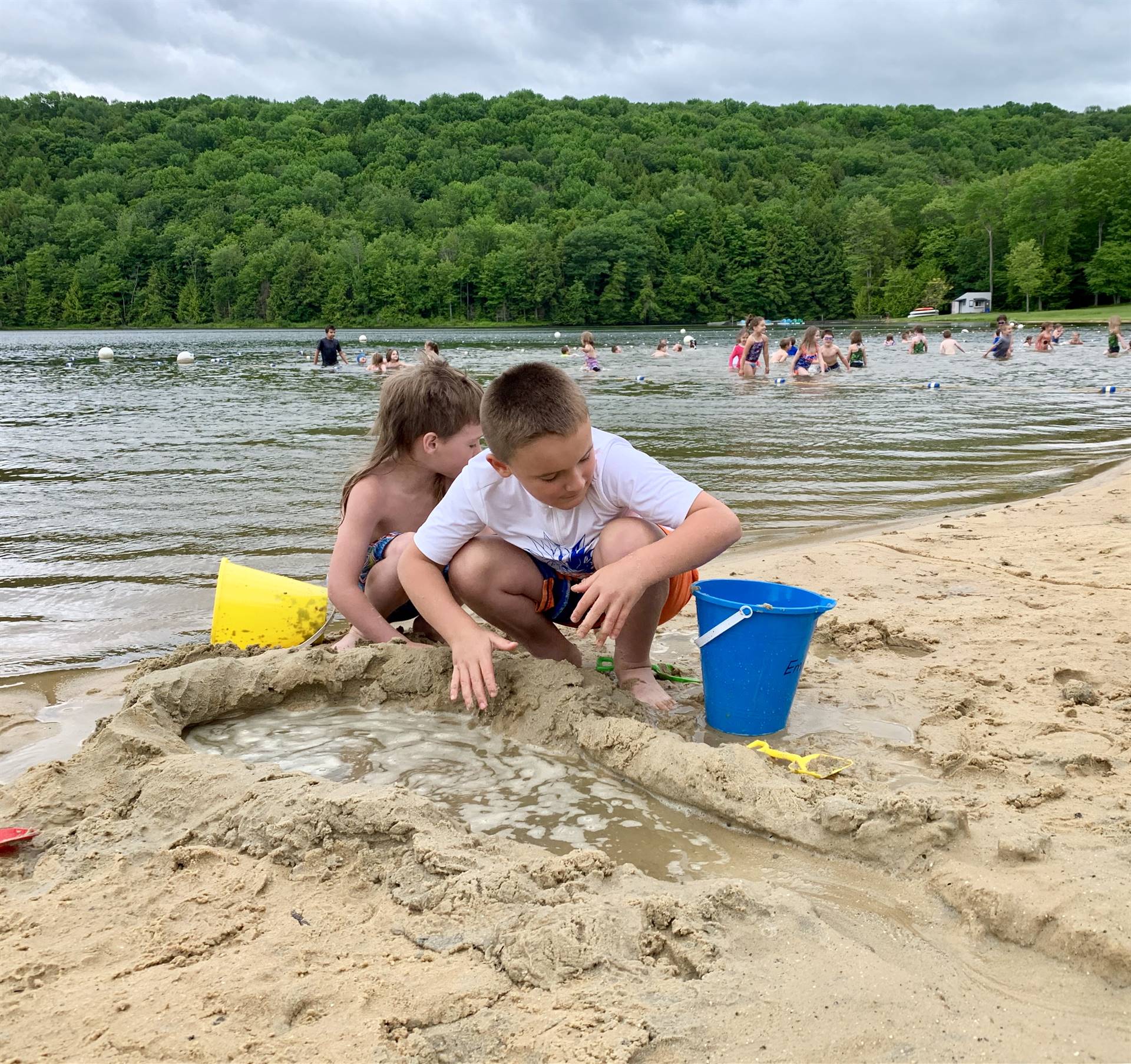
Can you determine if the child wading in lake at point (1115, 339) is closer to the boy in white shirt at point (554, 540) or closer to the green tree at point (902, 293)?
the boy in white shirt at point (554, 540)

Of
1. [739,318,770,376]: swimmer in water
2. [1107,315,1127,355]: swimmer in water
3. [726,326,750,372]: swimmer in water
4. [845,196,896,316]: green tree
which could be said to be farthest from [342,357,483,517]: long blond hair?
[845,196,896,316]: green tree

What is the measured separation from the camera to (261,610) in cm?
369

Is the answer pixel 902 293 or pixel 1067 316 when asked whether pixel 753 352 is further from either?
pixel 902 293

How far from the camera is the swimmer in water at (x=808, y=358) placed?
758 inches

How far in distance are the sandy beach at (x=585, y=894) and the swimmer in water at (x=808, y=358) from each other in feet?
55.1

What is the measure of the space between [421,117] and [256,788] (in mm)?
131250

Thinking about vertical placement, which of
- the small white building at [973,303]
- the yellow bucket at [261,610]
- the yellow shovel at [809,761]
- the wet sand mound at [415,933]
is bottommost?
the yellow shovel at [809,761]

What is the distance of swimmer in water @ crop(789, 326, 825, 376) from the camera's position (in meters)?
19.2

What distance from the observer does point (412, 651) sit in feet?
10.6

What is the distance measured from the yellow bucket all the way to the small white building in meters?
76.2

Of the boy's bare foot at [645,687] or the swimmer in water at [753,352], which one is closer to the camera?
the boy's bare foot at [645,687]

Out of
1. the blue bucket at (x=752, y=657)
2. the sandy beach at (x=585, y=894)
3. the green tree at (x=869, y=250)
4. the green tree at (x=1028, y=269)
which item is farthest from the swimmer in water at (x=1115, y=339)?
the green tree at (x=869, y=250)

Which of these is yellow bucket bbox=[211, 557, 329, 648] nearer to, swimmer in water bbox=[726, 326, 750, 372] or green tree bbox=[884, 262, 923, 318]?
swimmer in water bbox=[726, 326, 750, 372]

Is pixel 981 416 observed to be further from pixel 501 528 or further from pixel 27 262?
pixel 27 262
